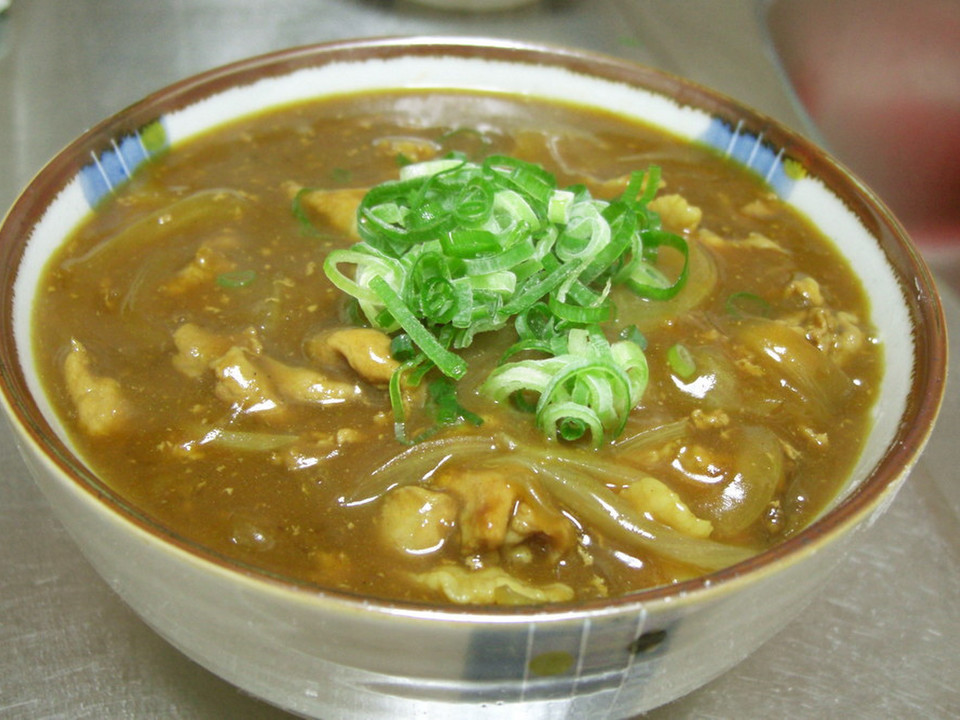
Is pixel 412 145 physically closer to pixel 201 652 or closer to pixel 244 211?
pixel 244 211

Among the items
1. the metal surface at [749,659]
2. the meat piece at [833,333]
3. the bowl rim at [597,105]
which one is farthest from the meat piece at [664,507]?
the meat piece at [833,333]

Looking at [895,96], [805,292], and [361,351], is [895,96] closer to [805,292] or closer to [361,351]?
[805,292]

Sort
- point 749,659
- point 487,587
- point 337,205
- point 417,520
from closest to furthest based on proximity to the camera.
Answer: point 487,587 < point 417,520 < point 749,659 < point 337,205

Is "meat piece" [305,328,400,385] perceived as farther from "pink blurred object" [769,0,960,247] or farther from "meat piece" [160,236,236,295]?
"pink blurred object" [769,0,960,247]

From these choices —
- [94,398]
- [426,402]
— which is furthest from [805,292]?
[94,398]

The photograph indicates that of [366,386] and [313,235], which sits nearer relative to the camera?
[366,386]

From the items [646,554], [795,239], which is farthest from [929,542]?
[646,554]
